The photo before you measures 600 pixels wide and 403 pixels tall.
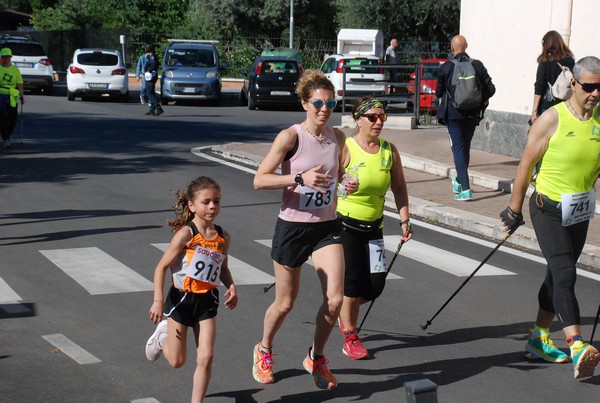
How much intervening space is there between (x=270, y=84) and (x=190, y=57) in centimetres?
313

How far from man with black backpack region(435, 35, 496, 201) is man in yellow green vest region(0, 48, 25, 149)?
8487 mm

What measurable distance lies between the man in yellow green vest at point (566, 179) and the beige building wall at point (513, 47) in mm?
10183

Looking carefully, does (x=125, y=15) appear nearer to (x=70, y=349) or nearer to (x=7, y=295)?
(x=7, y=295)

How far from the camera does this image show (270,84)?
102 feet

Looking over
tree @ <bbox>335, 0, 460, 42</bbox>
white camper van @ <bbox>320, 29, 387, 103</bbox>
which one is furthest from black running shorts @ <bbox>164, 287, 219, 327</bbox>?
tree @ <bbox>335, 0, 460, 42</bbox>

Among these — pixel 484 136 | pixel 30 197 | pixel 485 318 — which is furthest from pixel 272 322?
pixel 484 136

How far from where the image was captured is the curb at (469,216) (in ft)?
34.9

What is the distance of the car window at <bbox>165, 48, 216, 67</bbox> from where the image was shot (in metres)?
32.4

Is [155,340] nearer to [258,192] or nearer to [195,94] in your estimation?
[258,192]

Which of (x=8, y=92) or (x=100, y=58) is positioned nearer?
(x=8, y=92)

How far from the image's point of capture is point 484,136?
1881 centimetres

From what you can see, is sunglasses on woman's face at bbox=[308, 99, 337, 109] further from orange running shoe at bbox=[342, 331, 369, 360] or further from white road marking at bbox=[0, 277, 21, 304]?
white road marking at bbox=[0, 277, 21, 304]

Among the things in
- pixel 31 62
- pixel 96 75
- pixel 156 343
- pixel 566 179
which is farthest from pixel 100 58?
pixel 156 343

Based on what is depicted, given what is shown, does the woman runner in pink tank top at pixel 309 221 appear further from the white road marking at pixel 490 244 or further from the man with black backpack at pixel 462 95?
the man with black backpack at pixel 462 95
